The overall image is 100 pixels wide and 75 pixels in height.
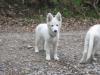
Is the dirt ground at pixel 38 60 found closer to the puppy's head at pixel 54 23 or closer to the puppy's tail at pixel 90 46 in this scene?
the puppy's tail at pixel 90 46

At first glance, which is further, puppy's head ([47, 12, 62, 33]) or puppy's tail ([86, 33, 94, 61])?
puppy's head ([47, 12, 62, 33])

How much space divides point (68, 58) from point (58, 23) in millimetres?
1139

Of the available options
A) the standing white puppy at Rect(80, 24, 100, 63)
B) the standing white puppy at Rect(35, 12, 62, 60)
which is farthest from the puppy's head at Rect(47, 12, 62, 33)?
the standing white puppy at Rect(80, 24, 100, 63)

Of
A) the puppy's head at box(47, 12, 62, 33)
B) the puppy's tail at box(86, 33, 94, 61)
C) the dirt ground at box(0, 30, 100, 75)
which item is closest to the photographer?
the dirt ground at box(0, 30, 100, 75)

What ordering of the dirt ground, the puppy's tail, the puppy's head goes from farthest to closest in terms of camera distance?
the puppy's head < the puppy's tail < the dirt ground

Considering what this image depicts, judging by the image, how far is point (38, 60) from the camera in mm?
8555

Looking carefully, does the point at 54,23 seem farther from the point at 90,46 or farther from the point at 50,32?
the point at 90,46

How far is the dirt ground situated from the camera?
7.55m

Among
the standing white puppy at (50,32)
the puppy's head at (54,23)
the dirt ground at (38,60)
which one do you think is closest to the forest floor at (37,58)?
the dirt ground at (38,60)

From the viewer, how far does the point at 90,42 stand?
7719 millimetres

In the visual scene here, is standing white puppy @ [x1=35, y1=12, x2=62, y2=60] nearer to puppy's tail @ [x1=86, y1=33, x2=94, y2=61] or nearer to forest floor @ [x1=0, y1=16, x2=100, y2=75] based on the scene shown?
forest floor @ [x1=0, y1=16, x2=100, y2=75]

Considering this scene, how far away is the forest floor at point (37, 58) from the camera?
757 centimetres

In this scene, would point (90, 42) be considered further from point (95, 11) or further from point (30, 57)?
point (95, 11)

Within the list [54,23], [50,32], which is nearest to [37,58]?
[50,32]
